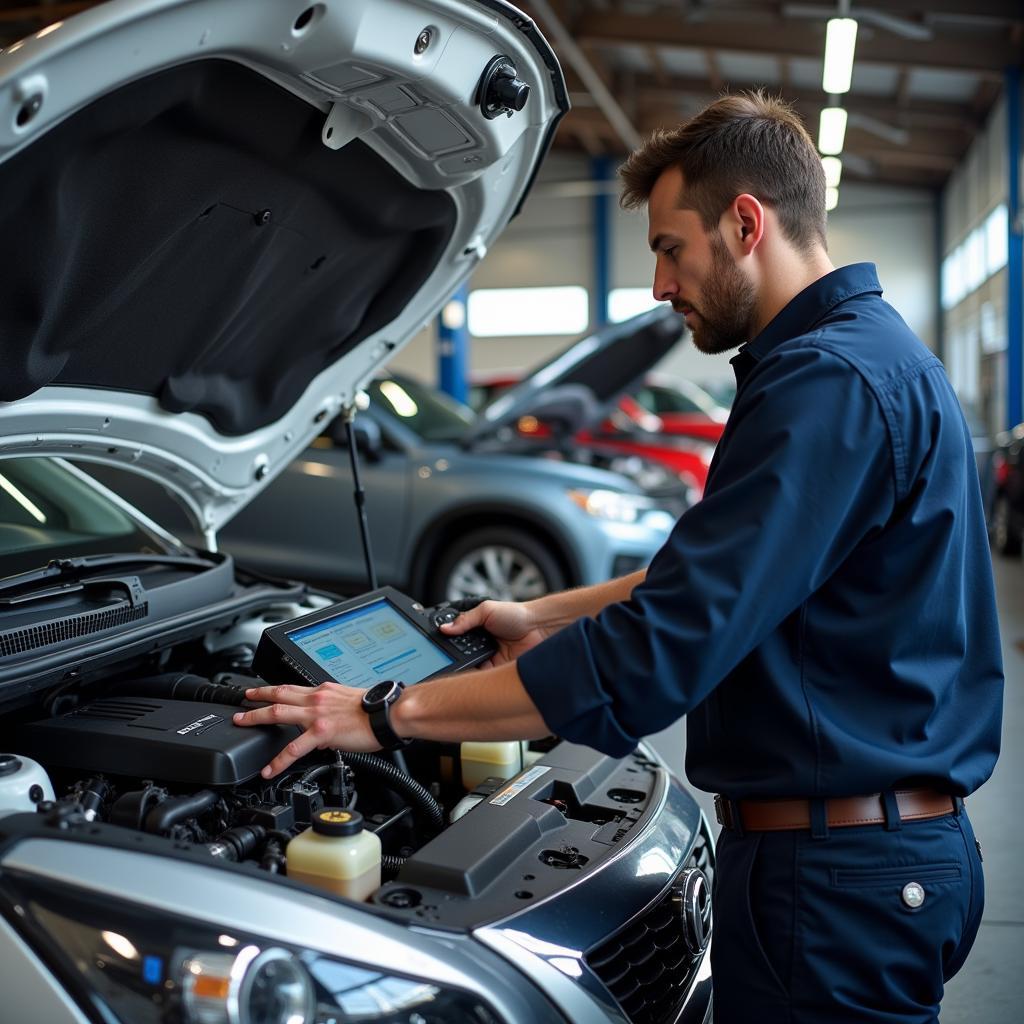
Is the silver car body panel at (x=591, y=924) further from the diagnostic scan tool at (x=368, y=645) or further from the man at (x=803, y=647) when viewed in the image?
the diagnostic scan tool at (x=368, y=645)

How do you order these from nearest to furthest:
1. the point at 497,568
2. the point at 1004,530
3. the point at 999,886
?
1. the point at 999,886
2. the point at 497,568
3. the point at 1004,530

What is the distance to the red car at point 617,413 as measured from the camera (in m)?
5.89

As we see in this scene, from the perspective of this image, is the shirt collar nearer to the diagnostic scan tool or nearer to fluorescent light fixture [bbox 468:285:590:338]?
the diagnostic scan tool

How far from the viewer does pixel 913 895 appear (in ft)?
4.43

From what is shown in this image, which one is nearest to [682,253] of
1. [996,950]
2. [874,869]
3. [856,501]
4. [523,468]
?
[856,501]

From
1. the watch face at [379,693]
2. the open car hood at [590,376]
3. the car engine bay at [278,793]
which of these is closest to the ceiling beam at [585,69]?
the open car hood at [590,376]

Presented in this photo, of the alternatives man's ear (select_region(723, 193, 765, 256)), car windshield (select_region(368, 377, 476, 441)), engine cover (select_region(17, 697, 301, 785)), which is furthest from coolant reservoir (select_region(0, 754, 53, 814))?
car windshield (select_region(368, 377, 476, 441))

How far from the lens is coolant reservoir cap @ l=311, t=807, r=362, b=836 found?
143 cm

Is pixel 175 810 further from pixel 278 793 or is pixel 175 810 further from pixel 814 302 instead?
pixel 814 302

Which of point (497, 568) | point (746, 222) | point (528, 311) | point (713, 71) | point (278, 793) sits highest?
point (713, 71)

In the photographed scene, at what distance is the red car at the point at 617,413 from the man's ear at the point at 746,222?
895 mm

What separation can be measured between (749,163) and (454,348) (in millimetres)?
11118

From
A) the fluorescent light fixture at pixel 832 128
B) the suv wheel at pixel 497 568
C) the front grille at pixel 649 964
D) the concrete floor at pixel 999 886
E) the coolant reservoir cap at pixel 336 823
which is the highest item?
the fluorescent light fixture at pixel 832 128

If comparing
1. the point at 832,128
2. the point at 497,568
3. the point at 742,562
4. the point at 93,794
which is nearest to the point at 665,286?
the point at 742,562
